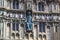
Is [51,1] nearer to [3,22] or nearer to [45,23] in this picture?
[45,23]

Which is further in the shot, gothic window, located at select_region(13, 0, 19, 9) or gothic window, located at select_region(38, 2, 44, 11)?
gothic window, located at select_region(38, 2, 44, 11)

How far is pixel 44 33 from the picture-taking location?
21.5m

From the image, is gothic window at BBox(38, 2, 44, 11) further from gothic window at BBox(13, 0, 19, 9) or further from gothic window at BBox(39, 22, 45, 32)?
gothic window at BBox(13, 0, 19, 9)

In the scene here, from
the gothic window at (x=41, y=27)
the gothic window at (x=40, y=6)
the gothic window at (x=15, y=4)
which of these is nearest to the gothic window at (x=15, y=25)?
the gothic window at (x=15, y=4)

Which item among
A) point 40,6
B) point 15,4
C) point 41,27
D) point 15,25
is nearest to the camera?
point 15,25

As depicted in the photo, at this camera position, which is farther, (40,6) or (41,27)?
(40,6)

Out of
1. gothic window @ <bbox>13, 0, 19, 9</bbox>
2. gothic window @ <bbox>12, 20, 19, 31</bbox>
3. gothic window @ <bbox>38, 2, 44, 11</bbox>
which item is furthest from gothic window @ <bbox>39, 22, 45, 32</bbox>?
gothic window @ <bbox>13, 0, 19, 9</bbox>

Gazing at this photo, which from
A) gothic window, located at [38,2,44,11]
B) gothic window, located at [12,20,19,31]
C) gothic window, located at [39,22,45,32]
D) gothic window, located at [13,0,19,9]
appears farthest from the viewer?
gothic window, located at [38,2,44,11]

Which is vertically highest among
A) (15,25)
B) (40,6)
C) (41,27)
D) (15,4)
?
(15,4)

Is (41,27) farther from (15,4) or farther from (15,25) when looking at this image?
(15,4)

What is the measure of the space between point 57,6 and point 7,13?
504 cm

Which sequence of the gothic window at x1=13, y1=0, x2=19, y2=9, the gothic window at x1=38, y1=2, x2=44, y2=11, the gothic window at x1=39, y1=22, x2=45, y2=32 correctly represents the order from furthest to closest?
1. the gothic window at x1=38, y1=2, x2=44, y2=11
2. the gothic window at x1=13, y1=0, x2=19, y2=9
3. the gothic window at x1=39, y1=22, x2=45, y2=32

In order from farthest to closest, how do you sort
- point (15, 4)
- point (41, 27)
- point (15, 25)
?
point (15, 4), point (41, 27), point (15, 25)

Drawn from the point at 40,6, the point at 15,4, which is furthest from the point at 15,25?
the point at 40,6
